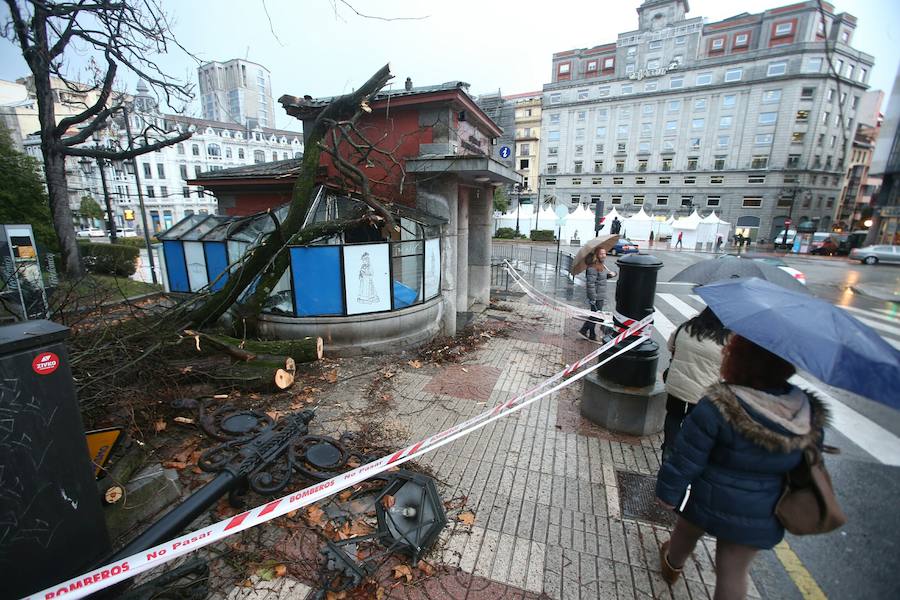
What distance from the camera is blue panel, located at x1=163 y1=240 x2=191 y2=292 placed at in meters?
10.1

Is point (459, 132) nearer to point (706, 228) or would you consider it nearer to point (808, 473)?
point (808, 473)

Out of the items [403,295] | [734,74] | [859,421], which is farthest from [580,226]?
[859,421]

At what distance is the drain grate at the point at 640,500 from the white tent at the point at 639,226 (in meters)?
38.7

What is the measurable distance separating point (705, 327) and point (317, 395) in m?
5.32

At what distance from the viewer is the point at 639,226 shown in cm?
3903

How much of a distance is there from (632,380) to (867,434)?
3514 millimetres

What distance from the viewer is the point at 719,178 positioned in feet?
161

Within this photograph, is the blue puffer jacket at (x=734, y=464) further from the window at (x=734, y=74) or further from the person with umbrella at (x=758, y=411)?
the window at (x=734, y=74)

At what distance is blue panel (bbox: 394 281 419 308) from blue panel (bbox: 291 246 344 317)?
1198 millimetres

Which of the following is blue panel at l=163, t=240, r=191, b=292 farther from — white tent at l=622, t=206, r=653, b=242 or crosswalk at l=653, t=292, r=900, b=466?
white tent at l=622, t=206, r=653, b=242

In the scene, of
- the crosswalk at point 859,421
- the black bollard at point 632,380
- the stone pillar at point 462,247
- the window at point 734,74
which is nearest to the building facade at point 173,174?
the stone pillar at point 462,247

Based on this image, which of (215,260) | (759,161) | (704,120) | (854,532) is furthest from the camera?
(704,120)

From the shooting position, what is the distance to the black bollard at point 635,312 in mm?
4699

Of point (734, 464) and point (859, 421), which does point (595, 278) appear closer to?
point (859, 421)
